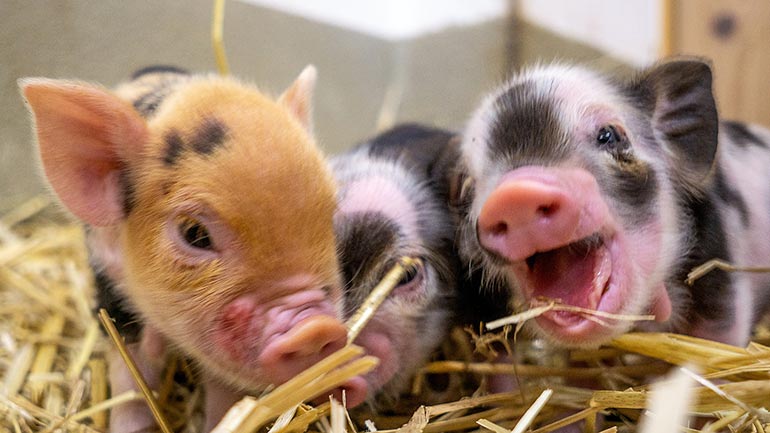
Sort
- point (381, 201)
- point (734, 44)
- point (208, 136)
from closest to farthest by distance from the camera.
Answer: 1. point (208, 136)
2. point (381, 201)
3. point (734, 44)

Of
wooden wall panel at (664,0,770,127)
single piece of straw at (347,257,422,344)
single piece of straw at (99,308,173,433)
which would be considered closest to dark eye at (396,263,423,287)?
single piece of straw at (347,257,422,344)

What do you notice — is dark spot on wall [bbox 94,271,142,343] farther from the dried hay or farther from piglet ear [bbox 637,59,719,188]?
piglet ear [bbox 637,59,719,188]

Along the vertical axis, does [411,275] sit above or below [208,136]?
below

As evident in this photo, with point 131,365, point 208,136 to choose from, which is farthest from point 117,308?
point 208,136

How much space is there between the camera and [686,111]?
192 cm

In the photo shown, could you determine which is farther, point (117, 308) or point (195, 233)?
point (117, 308)

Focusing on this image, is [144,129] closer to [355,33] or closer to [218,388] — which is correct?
[218,388]

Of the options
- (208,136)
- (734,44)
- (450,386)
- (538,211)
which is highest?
(734,44)

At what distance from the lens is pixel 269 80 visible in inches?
135

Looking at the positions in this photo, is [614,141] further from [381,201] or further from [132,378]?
[132,378]

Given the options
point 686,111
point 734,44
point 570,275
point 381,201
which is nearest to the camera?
point 570,275

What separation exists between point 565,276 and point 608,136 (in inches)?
13.6

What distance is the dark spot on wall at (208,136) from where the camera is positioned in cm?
157

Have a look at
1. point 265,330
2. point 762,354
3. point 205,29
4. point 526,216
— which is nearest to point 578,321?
point 526,216
